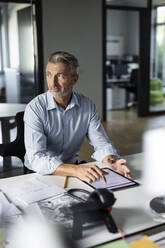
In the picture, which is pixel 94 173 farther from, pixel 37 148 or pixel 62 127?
pixel 62 127

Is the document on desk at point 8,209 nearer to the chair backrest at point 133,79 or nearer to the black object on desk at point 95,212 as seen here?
Answer: the black object on desk at point 95,212

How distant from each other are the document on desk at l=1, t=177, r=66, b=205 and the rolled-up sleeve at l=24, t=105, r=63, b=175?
11 cm

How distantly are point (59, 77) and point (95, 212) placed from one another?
3.05 feet

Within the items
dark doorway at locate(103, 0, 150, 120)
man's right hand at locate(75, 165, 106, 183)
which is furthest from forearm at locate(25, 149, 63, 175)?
dark doorway at locate(103, 0, 150, 120)

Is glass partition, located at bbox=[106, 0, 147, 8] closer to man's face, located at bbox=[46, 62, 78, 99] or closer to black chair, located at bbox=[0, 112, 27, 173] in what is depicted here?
black chair, located at bbox=[0, 112, 27, 173]

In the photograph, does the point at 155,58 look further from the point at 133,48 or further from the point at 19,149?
the point at 19,149

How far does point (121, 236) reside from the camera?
1096 millimetres

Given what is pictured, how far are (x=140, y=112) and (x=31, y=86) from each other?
95.1 inches

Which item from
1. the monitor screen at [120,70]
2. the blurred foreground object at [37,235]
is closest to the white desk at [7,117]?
the blurred foreground object at [37,235]

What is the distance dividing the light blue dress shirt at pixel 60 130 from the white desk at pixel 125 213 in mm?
259

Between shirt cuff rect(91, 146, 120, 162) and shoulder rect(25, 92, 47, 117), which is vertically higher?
shoulder rect(25, 92, 47, 117)

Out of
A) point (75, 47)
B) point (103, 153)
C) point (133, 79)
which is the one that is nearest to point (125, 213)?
point (103, 153)

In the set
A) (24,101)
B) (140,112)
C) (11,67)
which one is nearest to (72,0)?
(11,67)

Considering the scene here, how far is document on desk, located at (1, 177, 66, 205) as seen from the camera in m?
1.34
